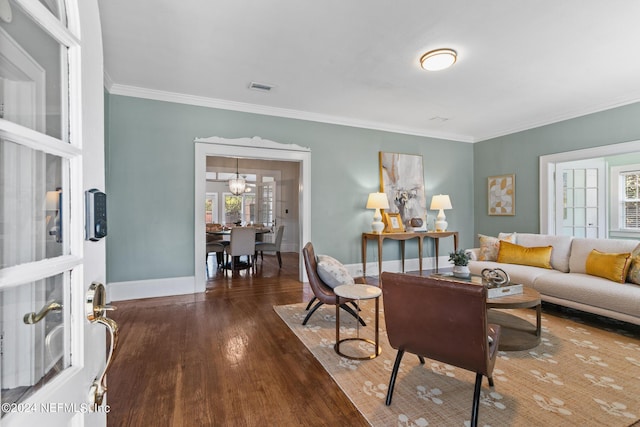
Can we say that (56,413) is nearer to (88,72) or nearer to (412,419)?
(88,72)

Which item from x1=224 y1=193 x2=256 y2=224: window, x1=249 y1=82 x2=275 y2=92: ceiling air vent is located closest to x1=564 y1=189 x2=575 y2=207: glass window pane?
x1=249 y1=82 x2=275 y2=92: ceiling air vent

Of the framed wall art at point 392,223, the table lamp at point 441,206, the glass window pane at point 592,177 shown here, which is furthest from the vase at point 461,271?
the glass window pane at point 592,177

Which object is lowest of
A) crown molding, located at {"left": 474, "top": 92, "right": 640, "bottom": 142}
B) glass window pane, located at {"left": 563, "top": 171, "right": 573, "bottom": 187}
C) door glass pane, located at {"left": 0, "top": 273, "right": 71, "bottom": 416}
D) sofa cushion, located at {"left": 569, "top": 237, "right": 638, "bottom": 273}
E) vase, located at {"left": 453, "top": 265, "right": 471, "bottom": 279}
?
vase, located at {"left": 453, "top": 265, "right": 471, "bottom": 279}

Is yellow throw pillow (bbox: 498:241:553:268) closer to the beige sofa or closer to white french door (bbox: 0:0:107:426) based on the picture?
the beige sofa

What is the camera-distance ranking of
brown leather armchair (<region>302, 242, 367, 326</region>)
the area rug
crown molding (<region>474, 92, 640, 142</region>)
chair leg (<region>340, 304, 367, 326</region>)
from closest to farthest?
1. the area rug
2. brown leather armchair (<region>302, 242, 367, 326</region>)
3. chair leg (<region>340, 304, 367, 326</region>)
4. crown molding (<region>474, 92, 640, 142</region>)

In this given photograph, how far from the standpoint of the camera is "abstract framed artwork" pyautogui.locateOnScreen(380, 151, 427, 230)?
554 centimetres

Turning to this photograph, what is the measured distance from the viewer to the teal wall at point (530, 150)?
4.30 metres

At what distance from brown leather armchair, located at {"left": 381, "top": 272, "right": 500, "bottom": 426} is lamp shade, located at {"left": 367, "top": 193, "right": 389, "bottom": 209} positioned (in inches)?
124

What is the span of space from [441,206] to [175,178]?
446 cm

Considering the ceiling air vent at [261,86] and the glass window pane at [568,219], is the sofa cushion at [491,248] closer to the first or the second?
the glass window pane at [568,219]

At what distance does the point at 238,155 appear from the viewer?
14.4ft

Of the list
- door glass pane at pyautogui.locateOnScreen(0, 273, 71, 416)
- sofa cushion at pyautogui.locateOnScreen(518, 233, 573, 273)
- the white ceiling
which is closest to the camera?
door glass pane at pyautogui.locateOnScreen(0, 273, 71, 416)

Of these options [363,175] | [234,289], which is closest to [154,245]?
[234,289]

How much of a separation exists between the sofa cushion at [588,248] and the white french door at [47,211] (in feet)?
14.9
